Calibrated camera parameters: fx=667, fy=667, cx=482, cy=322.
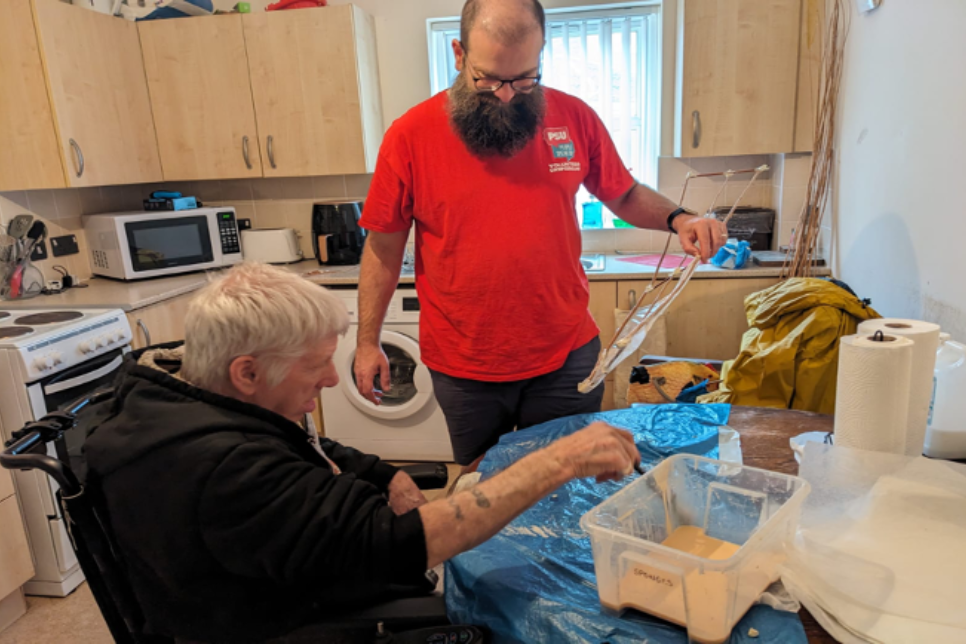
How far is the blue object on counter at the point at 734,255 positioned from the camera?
2.86m

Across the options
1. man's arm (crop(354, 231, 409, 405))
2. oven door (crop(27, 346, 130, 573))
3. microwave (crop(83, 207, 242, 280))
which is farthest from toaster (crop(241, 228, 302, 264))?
man's arm (crop(354, 231, 409, 405))

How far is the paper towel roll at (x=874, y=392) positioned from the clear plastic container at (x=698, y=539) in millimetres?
225

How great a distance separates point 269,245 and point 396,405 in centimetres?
112

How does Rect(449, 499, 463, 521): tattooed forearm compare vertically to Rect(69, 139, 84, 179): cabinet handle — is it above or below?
below

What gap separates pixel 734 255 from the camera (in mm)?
2875

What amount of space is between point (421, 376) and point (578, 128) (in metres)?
1.55

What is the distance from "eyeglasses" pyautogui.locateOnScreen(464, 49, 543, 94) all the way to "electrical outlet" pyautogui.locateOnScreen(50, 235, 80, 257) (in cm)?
248

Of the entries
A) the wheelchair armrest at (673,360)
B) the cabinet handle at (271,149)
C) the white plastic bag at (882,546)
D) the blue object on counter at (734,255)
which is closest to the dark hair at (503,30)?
the white plastic bag at (882,546)

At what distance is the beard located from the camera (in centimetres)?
159

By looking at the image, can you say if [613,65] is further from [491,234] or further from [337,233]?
[491,234]

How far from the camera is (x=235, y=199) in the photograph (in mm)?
3711

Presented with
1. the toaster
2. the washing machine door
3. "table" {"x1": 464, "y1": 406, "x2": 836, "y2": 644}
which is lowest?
the washing machine door

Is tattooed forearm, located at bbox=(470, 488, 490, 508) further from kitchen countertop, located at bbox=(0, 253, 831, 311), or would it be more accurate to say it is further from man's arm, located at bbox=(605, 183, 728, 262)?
kitchen countertop, located at bbox=(0, 253, 831, 311)

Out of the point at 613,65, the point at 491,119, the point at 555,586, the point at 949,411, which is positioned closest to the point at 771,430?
the point at 949,411
